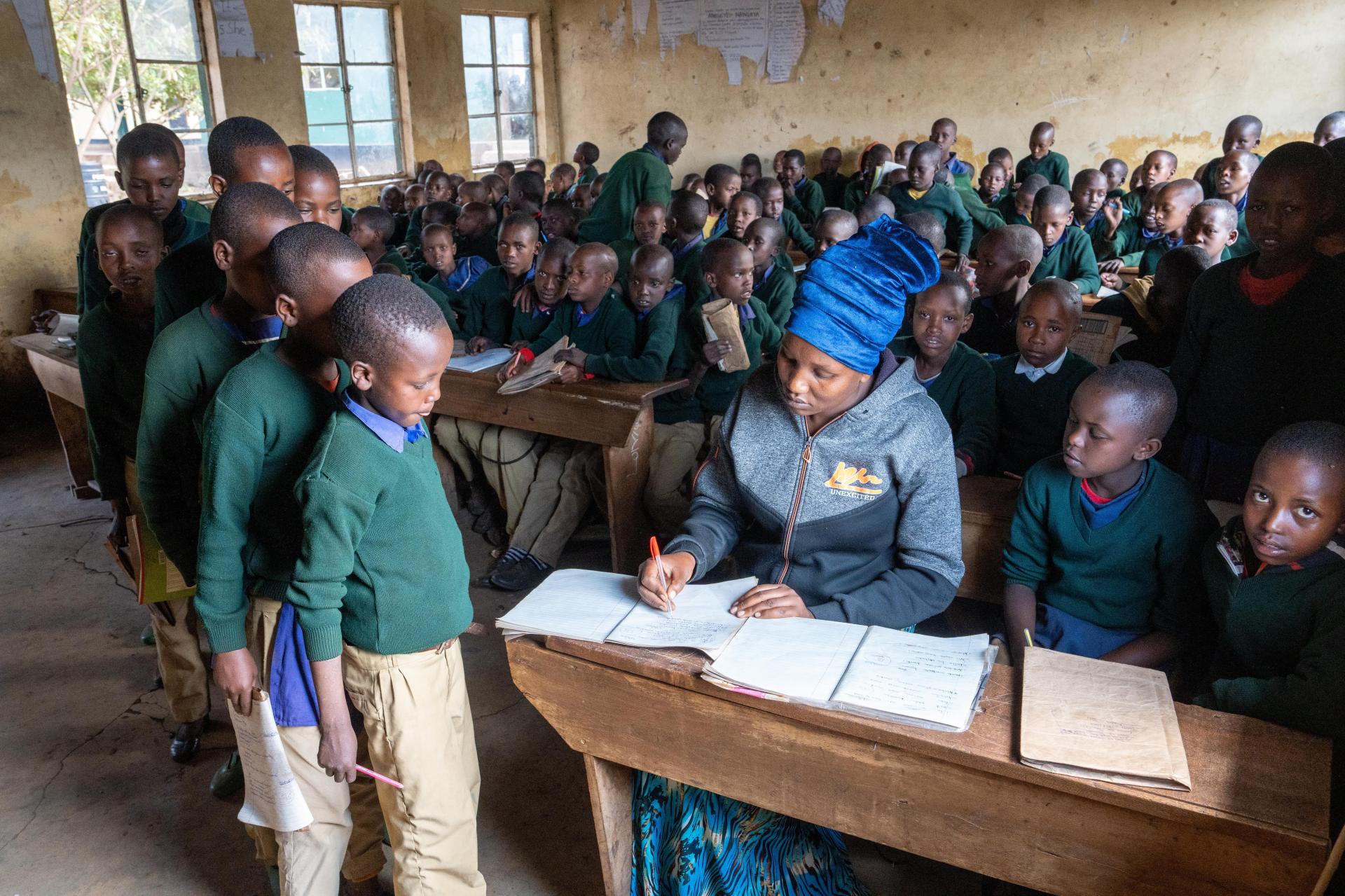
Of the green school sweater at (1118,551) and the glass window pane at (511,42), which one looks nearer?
the green school sweater at (1118,551)

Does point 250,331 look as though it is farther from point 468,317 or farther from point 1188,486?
point 468,317

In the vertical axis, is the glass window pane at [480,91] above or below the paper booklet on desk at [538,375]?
above

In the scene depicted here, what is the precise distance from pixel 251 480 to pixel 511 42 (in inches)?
381

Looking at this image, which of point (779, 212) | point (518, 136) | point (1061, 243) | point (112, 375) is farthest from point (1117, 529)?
point (518, 136)

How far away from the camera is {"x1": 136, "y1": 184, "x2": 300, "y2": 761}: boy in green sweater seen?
1.57 meters

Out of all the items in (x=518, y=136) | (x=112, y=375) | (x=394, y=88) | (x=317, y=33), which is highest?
(x=317, y=33)

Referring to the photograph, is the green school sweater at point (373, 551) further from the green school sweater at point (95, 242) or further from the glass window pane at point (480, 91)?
the glass window pane at point (480, 91)

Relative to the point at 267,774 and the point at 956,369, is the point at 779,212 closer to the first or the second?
the point at 956,369

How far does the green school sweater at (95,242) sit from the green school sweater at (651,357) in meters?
1.29

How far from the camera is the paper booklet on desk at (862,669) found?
126cm

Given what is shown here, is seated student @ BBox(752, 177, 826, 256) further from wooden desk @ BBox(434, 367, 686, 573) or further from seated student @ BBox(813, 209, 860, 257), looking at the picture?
wooden desk @ BBox(434, 367, 686, 573)

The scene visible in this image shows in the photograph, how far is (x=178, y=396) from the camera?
1637 mm

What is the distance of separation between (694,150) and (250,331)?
345 inches

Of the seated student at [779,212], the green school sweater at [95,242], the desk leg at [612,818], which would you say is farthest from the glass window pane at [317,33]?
the desk leg at [612,818]
